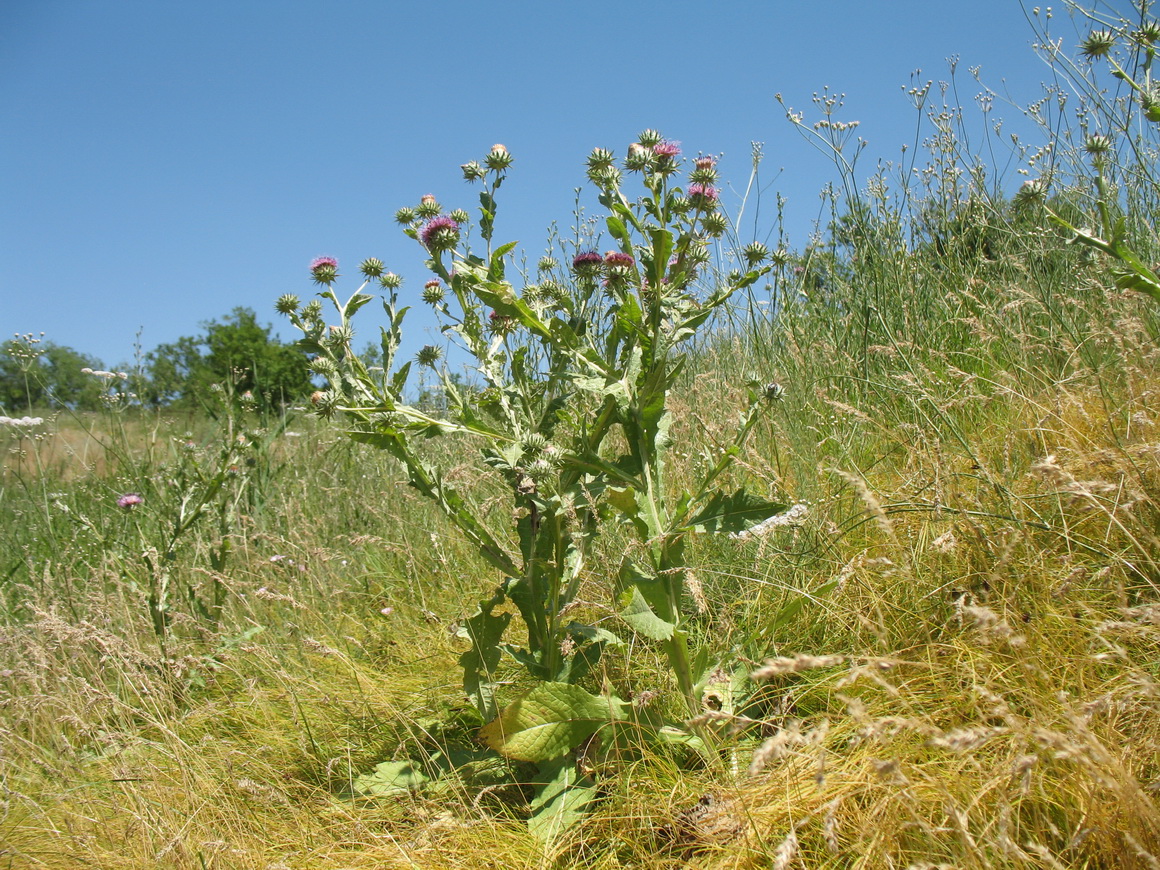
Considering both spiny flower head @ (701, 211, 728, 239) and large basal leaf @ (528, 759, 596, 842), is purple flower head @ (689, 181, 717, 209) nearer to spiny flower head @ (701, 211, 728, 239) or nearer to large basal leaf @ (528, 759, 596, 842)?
spiny flower head @ (701, 211, 728, 239)

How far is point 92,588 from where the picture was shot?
10.2 feet

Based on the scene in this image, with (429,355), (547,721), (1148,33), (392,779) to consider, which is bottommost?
(392,779)

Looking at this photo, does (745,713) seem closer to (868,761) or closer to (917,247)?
(868,761)

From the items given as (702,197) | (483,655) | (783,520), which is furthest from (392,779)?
(702,197)

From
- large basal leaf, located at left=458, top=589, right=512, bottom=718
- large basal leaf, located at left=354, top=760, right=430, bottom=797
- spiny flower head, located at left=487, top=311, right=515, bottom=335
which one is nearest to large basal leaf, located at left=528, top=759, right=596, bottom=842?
large basal leaf, located at left=458, top=589, right=512, bottom=718

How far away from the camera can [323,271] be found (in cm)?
256

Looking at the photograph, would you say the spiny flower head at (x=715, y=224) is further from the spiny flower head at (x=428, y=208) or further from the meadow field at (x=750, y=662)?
the spiny flower head at (x=428, y=208)

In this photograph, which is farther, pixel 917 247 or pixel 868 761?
pixel 917 247

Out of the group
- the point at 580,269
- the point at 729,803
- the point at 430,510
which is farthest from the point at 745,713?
the point at 430,510

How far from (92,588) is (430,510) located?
5.19 ft

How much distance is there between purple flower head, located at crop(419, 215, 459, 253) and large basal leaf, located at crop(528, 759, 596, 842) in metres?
1.40

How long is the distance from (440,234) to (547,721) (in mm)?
1336

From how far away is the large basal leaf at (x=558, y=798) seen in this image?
1590 mm

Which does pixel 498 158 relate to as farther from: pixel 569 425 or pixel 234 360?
pixel 234 360
